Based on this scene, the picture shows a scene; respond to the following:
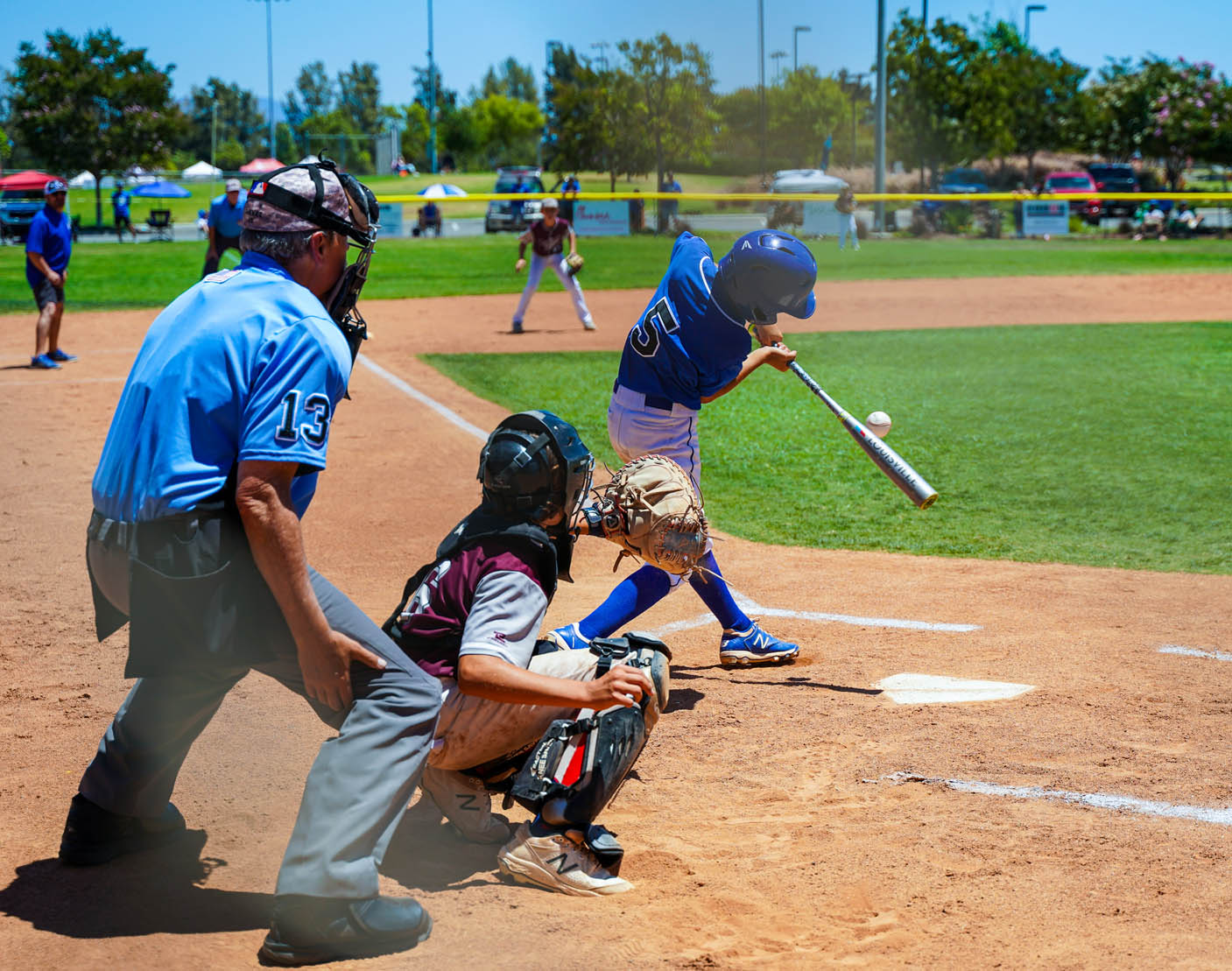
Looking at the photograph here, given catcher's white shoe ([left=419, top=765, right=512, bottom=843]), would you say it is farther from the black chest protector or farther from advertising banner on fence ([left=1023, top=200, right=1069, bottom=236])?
advertising banner on fence ([left=1023, top=200, right=1069, bottom=236])

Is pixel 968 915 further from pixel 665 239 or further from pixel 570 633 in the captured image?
pixel 665 239

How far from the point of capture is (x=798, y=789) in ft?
13.3

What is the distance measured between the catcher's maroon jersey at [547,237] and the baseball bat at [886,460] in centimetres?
1170

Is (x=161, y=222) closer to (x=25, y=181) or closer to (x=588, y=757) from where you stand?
(x=25, y=181)

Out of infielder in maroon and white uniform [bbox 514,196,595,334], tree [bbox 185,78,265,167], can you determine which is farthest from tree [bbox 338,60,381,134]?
infielder in maroon and white uniform [bbox 514,196,595,334]

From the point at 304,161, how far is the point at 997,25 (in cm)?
5573

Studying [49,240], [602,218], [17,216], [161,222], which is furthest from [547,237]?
[17,216]

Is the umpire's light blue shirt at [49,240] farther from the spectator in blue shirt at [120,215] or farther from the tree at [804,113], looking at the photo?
the tree at [804,113]

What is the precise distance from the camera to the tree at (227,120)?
10725cm

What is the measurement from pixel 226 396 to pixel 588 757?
1334 mm

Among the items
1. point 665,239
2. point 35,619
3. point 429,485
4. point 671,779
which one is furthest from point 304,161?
point 665,239

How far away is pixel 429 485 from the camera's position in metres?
8.66

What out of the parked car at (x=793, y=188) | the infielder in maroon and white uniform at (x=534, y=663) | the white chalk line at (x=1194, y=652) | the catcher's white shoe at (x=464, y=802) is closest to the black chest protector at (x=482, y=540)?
Result: the infielder in maroon and white uniform at (x=534, y=663)

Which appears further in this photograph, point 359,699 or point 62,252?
point 62,252
